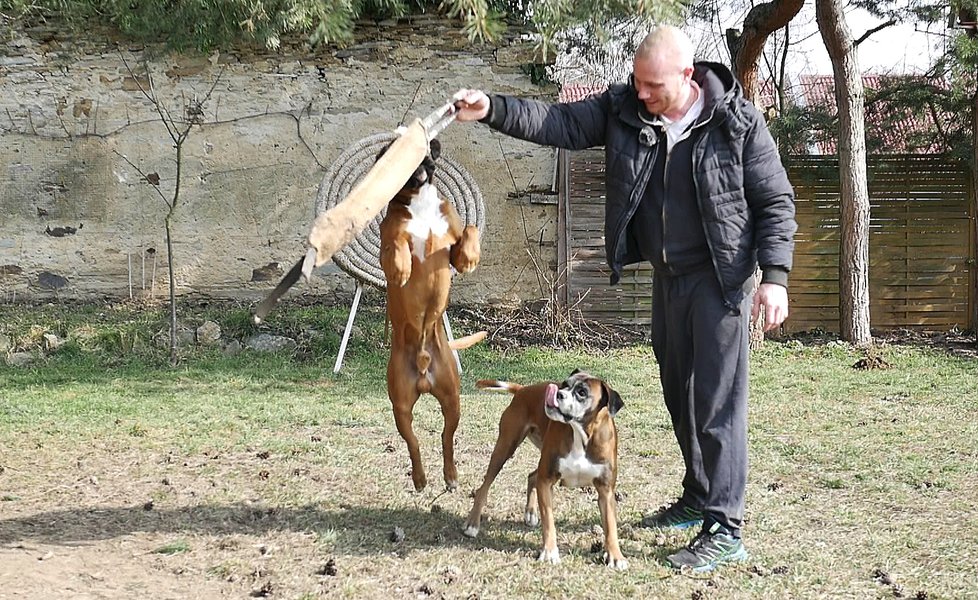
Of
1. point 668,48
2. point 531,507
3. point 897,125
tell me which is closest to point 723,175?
point 668,48

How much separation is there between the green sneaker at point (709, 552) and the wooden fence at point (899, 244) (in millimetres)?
7154

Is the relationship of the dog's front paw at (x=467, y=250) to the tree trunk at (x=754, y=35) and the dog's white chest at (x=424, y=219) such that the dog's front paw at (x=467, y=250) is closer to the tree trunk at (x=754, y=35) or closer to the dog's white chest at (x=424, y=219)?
the dog's white chest at (x=424, y=219)

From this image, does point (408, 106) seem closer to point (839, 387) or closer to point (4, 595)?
point (839, 387)

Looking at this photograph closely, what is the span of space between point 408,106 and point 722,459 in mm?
7217

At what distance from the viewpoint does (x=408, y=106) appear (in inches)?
397

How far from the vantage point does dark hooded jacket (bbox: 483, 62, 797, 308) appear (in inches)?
137

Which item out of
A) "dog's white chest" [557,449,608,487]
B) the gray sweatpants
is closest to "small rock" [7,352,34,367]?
"dog's white chest" [557,449,608,487]

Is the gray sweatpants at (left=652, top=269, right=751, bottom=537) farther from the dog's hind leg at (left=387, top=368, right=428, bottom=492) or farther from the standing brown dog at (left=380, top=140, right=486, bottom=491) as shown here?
the dog's hind leg at (left=387, top=368, right=428, bottom=492)

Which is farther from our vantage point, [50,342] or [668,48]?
[50,342]

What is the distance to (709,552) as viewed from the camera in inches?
142

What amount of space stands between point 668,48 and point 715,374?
122 centimetres

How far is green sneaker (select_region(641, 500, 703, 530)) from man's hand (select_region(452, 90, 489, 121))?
1.87 m

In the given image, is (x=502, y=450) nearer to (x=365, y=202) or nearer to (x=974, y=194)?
(x=365, y=202)

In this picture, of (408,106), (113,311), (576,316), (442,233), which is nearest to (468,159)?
(408,106)
